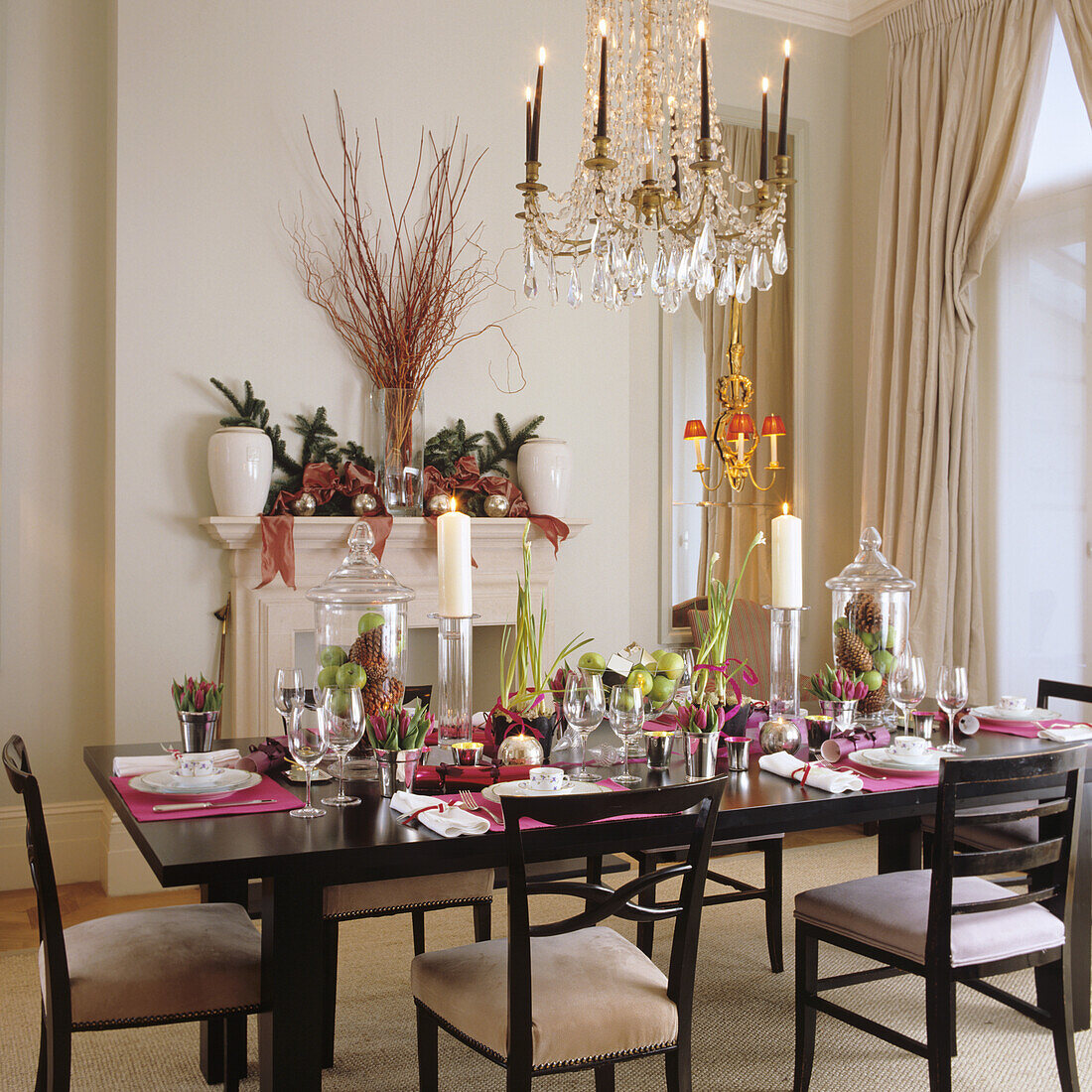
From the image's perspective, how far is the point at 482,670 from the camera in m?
4.45

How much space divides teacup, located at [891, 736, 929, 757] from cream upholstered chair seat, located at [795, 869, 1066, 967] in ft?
0.90

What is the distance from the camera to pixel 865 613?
8.77 ft

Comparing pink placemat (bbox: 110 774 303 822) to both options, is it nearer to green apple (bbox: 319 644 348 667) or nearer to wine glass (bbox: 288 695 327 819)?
wine glass (bbox: 288 695 327 819)

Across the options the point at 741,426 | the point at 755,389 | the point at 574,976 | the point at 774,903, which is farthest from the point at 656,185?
the point at 755,389

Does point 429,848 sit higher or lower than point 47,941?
higher

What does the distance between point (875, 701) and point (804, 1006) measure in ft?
2.49

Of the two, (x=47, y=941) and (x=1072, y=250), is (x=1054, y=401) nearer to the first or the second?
(x=1072, y=250)

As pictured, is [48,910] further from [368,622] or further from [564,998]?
[564,998]

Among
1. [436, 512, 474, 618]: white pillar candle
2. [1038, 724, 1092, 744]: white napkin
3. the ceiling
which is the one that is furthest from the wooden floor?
the ceiling

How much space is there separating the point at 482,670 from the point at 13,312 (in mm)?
2154

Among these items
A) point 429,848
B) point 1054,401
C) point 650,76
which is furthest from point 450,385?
point 429,848

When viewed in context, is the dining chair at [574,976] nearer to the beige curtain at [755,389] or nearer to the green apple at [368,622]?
the green apple at [368,622]

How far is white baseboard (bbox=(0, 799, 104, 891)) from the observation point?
373cm

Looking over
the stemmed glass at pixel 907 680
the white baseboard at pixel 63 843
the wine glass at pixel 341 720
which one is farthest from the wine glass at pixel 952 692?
the white baseboard at pixel 63 843
